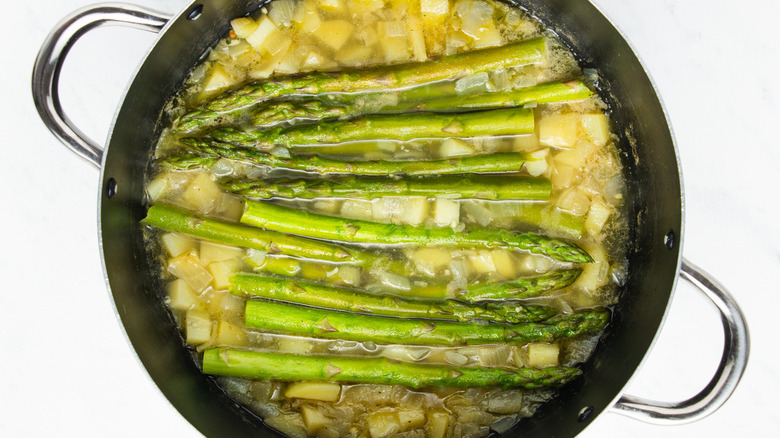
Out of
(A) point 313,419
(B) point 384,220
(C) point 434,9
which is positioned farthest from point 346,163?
(A) point 313,419

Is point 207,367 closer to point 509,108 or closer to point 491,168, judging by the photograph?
point 491,168

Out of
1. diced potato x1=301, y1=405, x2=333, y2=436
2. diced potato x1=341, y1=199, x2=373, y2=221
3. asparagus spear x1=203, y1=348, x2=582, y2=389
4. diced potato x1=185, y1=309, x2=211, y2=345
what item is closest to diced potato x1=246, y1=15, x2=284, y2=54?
diced potato x1=341, y1=199, x2=373, y2=221

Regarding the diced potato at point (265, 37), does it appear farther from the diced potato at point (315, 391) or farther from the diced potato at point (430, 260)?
the diced potato at point (315, 391)

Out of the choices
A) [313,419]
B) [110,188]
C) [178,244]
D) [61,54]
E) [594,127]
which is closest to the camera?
[61,54]

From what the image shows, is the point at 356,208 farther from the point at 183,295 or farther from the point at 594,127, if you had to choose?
the point at 594,127

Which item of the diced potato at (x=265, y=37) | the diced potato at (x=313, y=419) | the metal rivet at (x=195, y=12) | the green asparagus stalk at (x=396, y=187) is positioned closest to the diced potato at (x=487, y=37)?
the green asparagus stalk at (x=396, y=187)

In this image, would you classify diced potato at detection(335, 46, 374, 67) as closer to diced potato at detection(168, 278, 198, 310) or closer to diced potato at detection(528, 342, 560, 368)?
diced potato at detection(168, 278, 198, 310)
